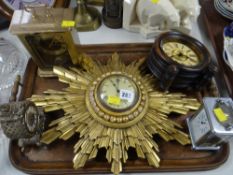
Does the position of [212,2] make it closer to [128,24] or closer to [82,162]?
[128,24]

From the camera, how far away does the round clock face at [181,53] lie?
0.80 m

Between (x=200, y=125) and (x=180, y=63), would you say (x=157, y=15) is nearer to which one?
(x=180, y=63)

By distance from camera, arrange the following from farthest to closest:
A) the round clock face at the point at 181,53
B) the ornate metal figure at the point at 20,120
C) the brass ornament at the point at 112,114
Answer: the round clock face at the point at 181,53, the brass ornament at the point at 112,114, the ornate metal figure at the point at 20,120

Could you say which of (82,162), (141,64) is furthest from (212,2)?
(82,162)

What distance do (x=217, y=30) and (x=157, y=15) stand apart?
12.1 inches

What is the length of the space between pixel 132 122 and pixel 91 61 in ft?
0.93

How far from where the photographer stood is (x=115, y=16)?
1.00 metres

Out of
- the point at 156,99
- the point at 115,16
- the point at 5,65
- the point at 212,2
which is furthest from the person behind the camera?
the point at 212,2

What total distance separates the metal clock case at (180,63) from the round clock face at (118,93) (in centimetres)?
11

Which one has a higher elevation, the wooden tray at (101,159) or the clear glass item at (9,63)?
the clear glass item at (9,63)

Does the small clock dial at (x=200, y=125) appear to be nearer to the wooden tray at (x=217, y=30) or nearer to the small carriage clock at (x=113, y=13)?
the wooden tray at (x=217, y=30)

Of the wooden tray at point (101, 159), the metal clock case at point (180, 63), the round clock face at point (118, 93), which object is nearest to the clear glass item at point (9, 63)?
the wooden tray at point (101, 159)

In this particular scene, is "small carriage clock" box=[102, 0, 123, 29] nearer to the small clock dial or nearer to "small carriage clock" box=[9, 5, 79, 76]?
"small carriage clock" box=[9, 5, 79, 76]

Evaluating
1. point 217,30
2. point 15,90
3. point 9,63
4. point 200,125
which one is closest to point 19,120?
point 15,90
